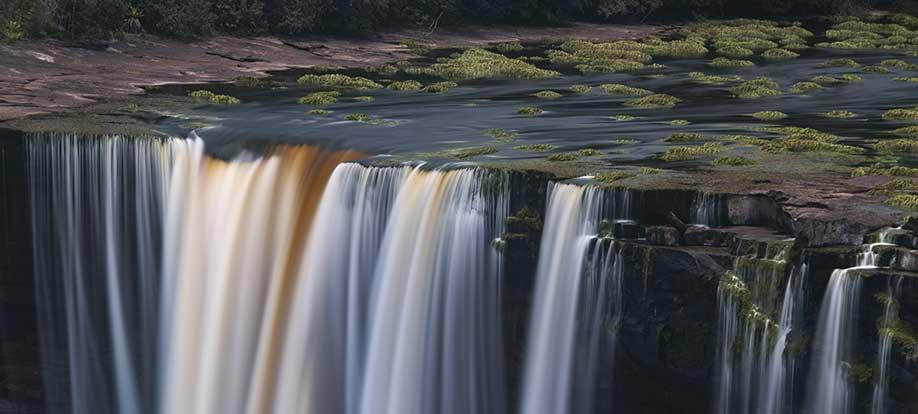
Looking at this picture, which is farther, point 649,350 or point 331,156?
point 331,156

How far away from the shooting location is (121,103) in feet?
113

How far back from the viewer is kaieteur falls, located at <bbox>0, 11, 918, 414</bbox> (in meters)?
20.1

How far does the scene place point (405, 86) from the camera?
39.9m

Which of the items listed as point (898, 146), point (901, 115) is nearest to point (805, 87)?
point (901, 115)

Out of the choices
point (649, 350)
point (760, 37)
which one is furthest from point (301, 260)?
point (760, 37)

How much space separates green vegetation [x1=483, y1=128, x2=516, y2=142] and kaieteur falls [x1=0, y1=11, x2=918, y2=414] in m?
0.21

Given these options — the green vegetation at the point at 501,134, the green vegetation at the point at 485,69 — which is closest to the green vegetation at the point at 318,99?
the green vegetation at the point at 501,134

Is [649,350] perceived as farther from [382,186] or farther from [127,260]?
[127,260]

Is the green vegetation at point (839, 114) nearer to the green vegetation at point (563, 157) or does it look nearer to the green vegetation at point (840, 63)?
the green vegetation at point (563, 157)

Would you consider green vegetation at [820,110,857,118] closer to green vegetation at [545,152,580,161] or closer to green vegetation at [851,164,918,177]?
green vegetation at [851,164,918,177]

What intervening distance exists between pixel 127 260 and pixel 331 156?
4.84m

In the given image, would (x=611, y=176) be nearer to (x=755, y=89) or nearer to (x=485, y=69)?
(x=755, y=89)

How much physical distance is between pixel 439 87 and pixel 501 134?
29.2 ft

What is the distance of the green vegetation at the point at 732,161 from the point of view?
26062 millimetres
